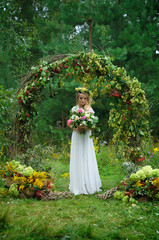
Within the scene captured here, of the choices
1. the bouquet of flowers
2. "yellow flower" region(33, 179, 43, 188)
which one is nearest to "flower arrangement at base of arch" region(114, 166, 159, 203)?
the bouquet of flowers

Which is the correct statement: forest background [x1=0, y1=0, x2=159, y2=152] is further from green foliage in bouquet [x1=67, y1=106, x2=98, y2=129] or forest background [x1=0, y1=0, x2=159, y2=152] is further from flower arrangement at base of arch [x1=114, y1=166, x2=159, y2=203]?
flower arrangement at base of arch [x1=114, y1=166, x2=159, y2=203]

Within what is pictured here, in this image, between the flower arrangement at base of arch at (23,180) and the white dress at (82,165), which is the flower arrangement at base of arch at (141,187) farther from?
the flower arrangement at base of arch at (23,180)

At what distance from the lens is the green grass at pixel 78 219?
9.75ft

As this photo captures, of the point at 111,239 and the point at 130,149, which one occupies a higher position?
the point at 130,149

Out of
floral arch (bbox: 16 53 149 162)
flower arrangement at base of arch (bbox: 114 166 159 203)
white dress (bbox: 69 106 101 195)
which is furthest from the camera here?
white dress (bbox: 69 106 101 195)

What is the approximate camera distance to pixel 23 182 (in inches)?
181

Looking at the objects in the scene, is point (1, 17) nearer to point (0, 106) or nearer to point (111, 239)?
point (0, 106)

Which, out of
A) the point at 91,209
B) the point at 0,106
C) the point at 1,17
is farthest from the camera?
the point at 1,17

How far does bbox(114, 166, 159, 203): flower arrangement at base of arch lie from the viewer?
4238mm

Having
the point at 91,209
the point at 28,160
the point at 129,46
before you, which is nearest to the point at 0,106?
the point at 28,160

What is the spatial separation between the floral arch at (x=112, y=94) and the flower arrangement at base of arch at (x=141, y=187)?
1.60ft

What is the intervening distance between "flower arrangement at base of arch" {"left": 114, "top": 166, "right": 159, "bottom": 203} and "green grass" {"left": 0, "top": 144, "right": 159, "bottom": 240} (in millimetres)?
165

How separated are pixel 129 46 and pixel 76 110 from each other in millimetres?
5611

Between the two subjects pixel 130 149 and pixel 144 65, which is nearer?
pixel 130 149
